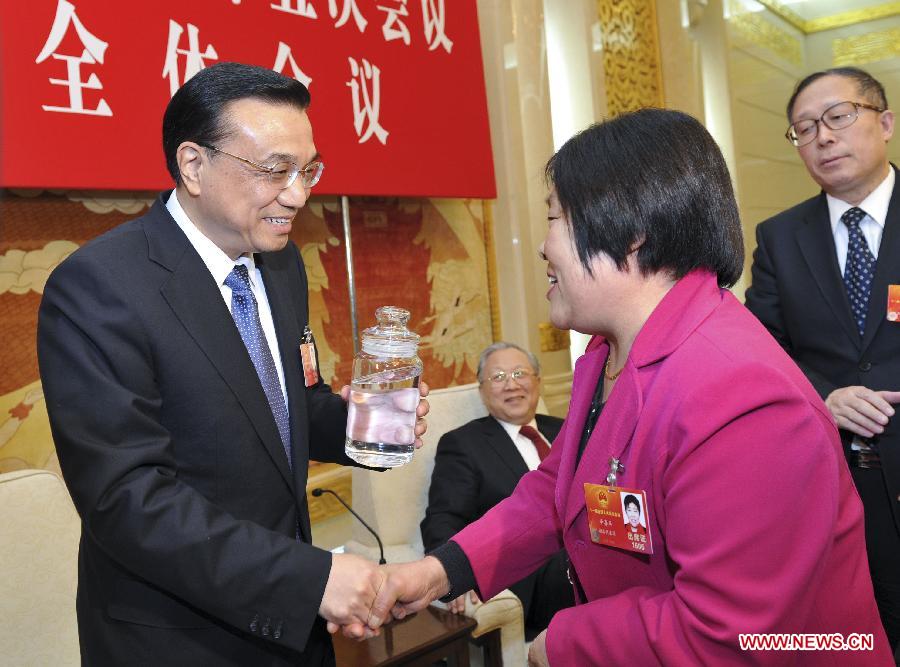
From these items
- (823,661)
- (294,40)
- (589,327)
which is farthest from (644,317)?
(294,40)

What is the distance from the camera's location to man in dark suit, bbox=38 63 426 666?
1192 mm

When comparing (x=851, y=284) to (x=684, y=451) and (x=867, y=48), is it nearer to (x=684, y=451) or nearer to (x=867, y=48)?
(x=684, y=451)

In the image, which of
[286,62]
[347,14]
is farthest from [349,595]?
[347,14]

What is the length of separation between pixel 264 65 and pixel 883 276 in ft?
6.44

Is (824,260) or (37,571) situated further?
(824,260)

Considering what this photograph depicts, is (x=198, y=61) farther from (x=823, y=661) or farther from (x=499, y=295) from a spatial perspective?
(x=823, y=661)

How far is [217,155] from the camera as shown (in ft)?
4.58

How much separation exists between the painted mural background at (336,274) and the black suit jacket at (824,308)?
1559 millimetres

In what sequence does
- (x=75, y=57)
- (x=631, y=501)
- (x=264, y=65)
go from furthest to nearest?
(x=264, y=65) < (x=75, y=57) < (x=631, y=501)

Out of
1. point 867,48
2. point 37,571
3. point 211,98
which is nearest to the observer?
point 211,98

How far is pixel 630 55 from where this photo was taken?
5250 mm

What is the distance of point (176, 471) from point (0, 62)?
138cm

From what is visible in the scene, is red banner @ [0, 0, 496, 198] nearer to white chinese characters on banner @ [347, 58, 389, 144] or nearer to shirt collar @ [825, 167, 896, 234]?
white chinese characters on banner @ [347, 58, 389, 144]

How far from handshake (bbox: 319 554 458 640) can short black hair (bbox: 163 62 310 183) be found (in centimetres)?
75
